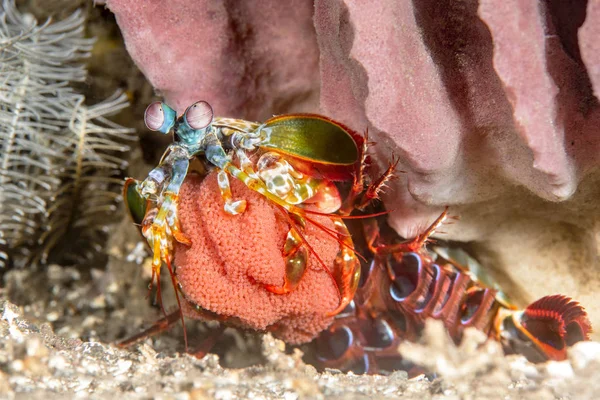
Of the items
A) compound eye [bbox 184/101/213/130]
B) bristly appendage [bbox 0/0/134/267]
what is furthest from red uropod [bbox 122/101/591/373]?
bristly appendage [bbox 0/0/134/267]

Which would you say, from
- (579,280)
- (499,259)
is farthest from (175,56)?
(579,280)

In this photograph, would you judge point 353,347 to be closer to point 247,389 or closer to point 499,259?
point 499,259

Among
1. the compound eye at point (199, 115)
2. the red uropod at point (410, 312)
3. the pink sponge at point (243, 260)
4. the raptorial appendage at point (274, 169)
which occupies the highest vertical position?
the compound eye at point (199, 115)

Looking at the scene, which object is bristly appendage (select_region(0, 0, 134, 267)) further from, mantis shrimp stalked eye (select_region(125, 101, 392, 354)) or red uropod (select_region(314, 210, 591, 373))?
red uropod (select_region(314, 210, 591, 373))

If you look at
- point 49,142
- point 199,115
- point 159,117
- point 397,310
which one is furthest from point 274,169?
point 49,142

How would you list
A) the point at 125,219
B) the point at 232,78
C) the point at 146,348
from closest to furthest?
the point at 146,348
the point at 232,78
the point at 125,219

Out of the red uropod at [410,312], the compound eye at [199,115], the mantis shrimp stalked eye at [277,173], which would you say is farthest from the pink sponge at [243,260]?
the red uropod at [410,312]

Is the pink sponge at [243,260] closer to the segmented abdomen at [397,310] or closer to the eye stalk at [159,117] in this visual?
the eye stalk at [159,117]
